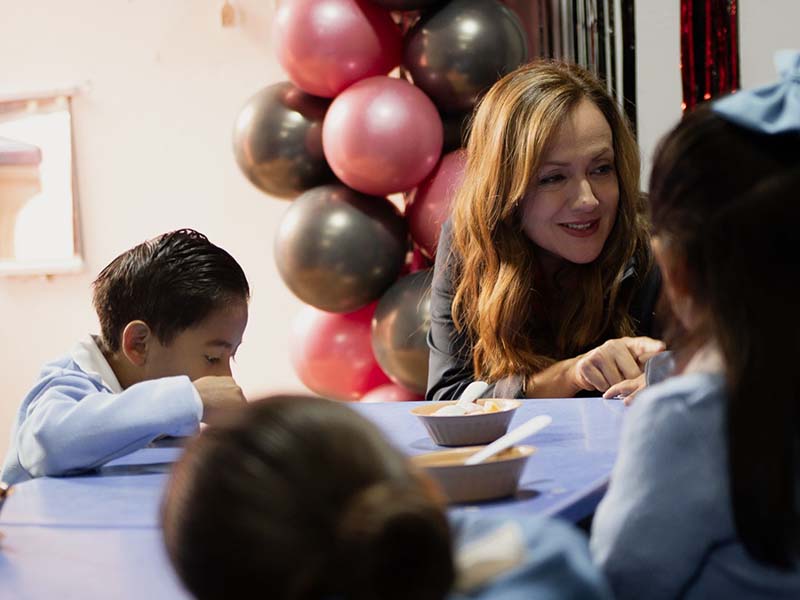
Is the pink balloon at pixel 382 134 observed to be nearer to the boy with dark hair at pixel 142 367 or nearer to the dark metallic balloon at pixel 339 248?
the dark metallic balloon at pixel 339 248

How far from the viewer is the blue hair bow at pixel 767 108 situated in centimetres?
84

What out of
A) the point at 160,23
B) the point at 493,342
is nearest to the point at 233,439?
the point at 493,342

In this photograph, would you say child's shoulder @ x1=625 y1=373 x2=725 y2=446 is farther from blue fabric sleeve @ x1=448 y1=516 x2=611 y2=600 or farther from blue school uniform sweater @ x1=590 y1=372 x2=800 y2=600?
blue fabric sleeve @ x1=448 y1=516 x2=611 y2=600

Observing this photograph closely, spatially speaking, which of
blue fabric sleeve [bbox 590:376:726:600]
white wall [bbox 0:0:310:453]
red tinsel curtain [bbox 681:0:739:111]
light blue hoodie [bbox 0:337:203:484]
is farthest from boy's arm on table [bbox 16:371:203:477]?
white wall [bbox 0:0:310:453]

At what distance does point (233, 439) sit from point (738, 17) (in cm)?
287

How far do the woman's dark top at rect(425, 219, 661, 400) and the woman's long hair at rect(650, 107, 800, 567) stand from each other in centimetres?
123

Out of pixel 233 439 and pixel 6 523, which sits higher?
pixel 233 439

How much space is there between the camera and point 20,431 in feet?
4.97

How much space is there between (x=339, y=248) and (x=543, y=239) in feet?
3.56

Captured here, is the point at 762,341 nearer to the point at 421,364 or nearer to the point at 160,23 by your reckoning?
the point at 421,364

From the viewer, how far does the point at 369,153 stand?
3.02 meters

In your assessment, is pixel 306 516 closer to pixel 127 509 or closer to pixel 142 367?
pixel 127 509

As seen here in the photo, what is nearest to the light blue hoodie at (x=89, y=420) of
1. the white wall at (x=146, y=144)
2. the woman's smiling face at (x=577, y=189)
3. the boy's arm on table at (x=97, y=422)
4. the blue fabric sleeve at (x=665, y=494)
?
the boy's arm on table at (x=97, y=422)

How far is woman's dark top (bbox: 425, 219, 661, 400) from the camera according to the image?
7.03ft
